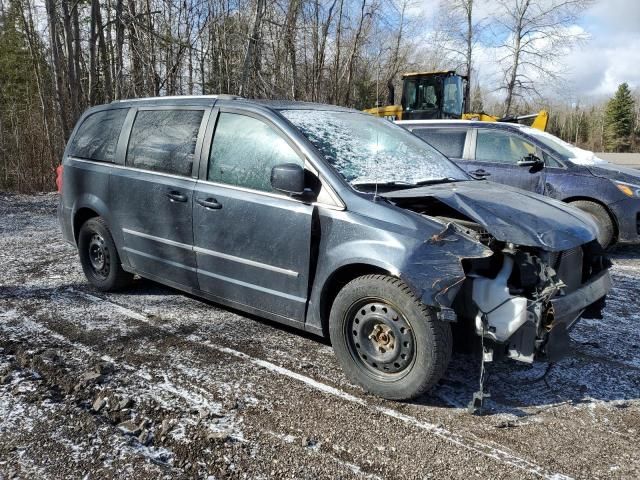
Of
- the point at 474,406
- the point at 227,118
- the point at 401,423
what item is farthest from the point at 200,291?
the point at 474,406

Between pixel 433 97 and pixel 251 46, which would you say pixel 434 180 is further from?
pixel 433 97

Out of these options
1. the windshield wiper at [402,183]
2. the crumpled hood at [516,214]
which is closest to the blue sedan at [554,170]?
the windshield wiper at [402,183]

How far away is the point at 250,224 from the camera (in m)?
3.64

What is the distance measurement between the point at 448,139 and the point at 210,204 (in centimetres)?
517

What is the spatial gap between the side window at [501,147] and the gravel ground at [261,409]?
348 cm

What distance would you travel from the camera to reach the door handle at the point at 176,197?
4027 millimetres

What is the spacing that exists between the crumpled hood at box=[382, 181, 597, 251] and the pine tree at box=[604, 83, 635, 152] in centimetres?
7000

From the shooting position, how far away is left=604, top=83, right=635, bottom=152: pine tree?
6328 cm

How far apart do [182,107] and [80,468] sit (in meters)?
2.92

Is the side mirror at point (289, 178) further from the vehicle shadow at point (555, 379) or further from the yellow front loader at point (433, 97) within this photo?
the yellow front loader at point (433, 97)

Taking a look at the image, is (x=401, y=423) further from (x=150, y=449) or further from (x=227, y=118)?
(x=227, y=118)

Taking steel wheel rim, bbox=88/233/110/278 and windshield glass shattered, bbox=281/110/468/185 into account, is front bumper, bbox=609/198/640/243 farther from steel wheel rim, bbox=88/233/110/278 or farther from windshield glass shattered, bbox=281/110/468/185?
steel wheel rim, bbox=88/233/110/278

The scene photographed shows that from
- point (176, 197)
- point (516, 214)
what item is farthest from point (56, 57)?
point (516, 214)

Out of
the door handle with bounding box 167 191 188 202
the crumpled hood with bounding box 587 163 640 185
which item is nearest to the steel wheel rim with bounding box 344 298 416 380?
the door handle with bounding box 167 191 188 202
